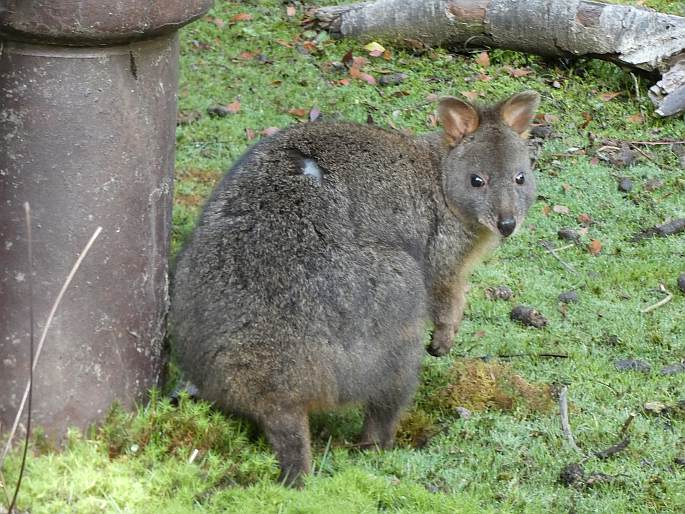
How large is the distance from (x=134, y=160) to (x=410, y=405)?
6.64 feet

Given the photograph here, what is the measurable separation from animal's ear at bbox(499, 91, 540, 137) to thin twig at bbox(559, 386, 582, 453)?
148 cm

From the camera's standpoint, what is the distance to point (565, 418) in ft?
18.4

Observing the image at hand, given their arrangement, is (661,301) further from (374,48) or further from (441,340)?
(374,48)

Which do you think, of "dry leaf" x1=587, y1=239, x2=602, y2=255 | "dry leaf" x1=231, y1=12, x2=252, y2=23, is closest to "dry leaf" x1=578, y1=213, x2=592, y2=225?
"dry leaf" x1=587, y1=239, x2=602, y2=255

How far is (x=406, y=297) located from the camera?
17.1 ft

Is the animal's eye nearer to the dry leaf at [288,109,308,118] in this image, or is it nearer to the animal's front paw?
the animal's front paw

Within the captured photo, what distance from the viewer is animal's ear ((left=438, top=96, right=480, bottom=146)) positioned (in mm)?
5980

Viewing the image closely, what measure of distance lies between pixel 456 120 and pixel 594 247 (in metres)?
2.20

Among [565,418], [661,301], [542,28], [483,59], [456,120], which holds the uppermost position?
[456,120]

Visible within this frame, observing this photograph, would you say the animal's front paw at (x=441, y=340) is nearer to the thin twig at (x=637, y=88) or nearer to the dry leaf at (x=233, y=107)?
the dry leaf at (x=233, y=107)

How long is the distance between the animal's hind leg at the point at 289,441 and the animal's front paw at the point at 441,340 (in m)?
1.38

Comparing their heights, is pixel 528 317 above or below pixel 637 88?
below

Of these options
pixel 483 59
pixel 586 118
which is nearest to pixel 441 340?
pixel 586 118

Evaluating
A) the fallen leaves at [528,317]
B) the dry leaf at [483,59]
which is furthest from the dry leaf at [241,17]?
the fallen leaves at [528,317]
